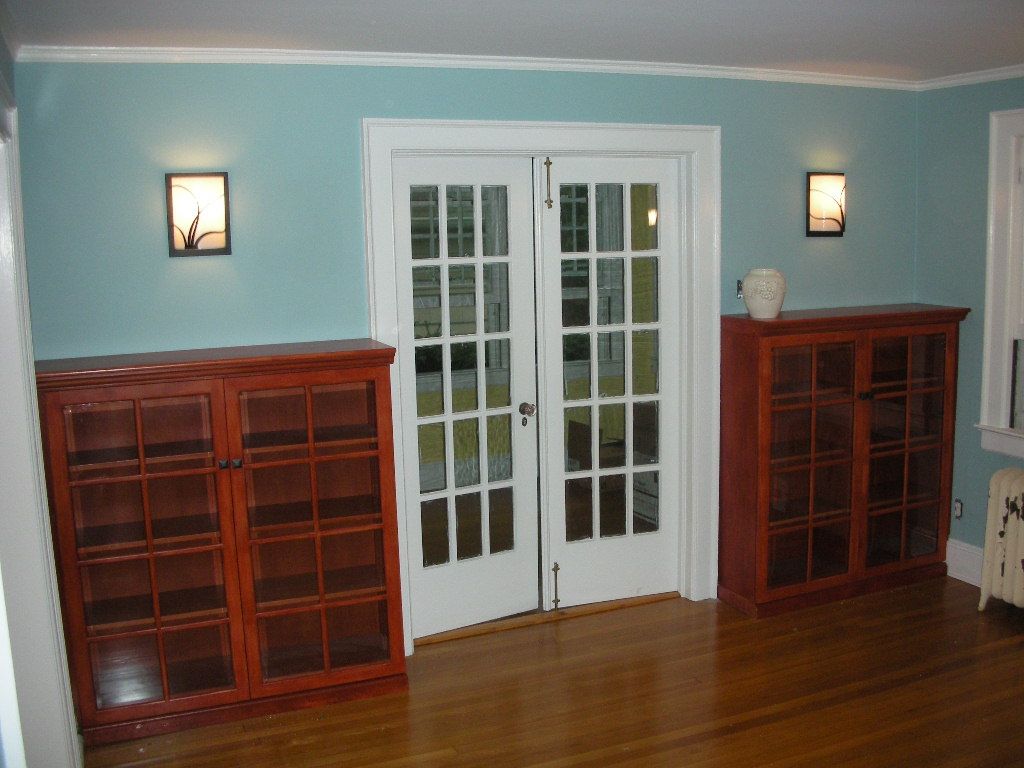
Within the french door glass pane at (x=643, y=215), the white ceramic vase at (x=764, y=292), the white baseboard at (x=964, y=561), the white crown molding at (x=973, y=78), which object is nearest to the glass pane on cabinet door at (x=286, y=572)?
the french door glass pane at (x=643, y=215)

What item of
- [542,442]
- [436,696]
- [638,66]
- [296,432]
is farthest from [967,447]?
[296,432]

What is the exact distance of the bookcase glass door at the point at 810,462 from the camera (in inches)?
170

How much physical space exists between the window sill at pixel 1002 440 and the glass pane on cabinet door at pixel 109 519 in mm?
3862

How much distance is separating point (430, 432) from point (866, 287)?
7.88 feet

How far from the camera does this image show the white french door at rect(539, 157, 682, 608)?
427cm

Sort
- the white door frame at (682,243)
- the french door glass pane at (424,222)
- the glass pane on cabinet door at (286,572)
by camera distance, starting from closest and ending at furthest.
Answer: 1. the glass pane on cabinet door at (286,572)
2. the white door frame at (682,243)
3. the french door glass pane at (424,222)

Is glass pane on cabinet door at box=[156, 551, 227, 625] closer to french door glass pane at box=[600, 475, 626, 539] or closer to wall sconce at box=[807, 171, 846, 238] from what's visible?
french door glass pane at box=[600, 475, 626, 539]

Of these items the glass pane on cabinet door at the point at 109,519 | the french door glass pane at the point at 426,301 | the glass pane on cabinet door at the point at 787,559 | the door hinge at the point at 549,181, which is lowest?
the glass pane on cabinet door at the point at 787,559

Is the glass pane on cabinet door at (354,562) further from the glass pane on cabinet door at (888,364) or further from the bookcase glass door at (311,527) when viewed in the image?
the glass pane on cabinet door at (888,364)

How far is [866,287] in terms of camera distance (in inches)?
191

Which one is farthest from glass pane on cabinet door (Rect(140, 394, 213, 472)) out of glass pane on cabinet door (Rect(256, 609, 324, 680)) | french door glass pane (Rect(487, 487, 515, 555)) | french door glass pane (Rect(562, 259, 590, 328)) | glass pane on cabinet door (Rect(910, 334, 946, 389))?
glass pane on cabinet door (Rect(910, 334, 946, 389))

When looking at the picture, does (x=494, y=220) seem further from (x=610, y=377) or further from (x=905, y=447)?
(x=905, y=447)

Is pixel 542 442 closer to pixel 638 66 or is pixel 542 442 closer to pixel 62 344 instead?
pixel 638 66

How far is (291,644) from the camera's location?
3.77m
